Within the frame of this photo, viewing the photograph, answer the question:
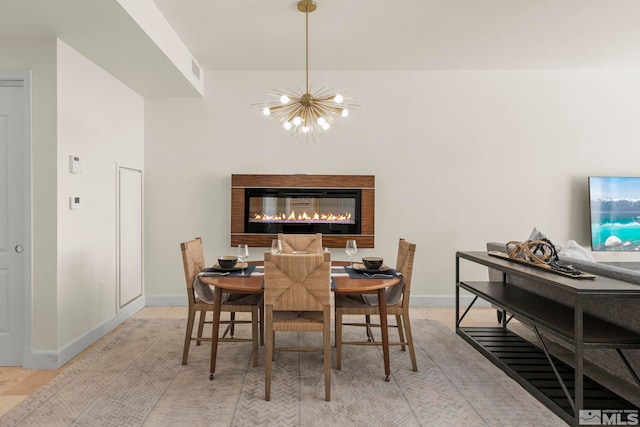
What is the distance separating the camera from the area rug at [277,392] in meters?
2.19

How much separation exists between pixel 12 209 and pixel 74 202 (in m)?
0.41

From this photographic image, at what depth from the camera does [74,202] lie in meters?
3.08

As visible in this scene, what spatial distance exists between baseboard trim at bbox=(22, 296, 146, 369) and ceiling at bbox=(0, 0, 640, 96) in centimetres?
237

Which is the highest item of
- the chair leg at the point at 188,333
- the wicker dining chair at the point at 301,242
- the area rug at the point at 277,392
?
the wicker dining chair at the point at 301,242

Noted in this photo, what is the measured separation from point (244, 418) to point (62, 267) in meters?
1.89

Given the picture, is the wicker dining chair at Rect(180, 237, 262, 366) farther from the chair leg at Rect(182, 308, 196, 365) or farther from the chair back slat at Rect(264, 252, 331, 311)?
the chair back slat at Rect(264, 252, 331, 311)

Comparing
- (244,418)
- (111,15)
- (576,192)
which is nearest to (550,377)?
(244,418)

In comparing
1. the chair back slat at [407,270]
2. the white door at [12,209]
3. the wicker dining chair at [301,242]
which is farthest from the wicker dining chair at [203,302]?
the white door at [12,209]

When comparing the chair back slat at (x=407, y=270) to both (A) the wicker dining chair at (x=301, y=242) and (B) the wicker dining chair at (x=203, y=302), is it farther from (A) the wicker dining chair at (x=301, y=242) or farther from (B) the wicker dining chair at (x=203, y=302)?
(B) the wicker dining chair at (x=203, y=302)

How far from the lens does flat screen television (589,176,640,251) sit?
4.40 metres

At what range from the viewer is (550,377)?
2576 mm

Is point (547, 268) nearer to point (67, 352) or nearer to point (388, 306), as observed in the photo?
point (388, 306)

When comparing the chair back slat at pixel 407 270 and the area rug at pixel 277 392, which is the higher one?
the chair back slat at pixel 407 270

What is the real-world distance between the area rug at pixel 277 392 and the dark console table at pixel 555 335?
0.34 feet
